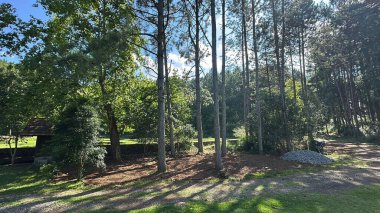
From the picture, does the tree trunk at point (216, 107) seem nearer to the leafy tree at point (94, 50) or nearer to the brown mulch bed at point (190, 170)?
the brown mulch bed at point (190, 170)

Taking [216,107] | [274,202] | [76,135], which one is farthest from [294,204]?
[76,135]

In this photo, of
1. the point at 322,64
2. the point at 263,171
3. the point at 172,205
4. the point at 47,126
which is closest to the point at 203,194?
the point at 172,205

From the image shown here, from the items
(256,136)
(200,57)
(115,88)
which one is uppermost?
(200,57)

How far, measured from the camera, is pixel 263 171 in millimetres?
12250

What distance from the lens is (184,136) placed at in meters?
19.9

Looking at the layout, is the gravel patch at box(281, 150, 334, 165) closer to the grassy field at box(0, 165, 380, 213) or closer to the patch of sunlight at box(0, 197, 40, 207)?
the grassy field at box(0, 165, 380, 213)

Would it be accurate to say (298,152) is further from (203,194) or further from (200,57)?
(203,194)

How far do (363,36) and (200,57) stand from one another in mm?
16852

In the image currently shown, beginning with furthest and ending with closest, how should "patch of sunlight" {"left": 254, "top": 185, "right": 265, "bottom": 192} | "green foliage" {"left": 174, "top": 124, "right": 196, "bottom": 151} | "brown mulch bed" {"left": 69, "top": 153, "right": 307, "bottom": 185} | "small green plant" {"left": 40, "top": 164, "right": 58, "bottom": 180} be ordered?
1. "green foliage" {"left": 174, "top": 124, "right": 196, "bottom": 151}
2. "small green plant" {"left": 40, "top": 164, "right": 58, "bottom": 180}
3. "brown mulch bed" {"left": 69, "top": 153, "right": 307, "bottom": 185}
4. "patch of sunlight" {"left": 254, "top": 185, "right": 265, "bottom": 192}

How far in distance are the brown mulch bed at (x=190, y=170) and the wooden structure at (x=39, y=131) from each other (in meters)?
4.84

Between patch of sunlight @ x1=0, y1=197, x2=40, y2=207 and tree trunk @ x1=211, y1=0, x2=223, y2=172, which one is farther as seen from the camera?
tree trunk @ x1=211, y1=0, x2=223, y2=172

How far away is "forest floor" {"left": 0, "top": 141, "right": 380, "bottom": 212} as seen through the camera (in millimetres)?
7348

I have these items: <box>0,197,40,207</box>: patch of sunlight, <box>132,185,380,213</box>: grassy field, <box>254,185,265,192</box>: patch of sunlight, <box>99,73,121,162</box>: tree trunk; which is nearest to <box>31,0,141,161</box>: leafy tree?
<box>99,73,121,162</box>: tree trunk

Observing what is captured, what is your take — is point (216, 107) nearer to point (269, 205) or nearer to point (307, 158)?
point (269, 205)
